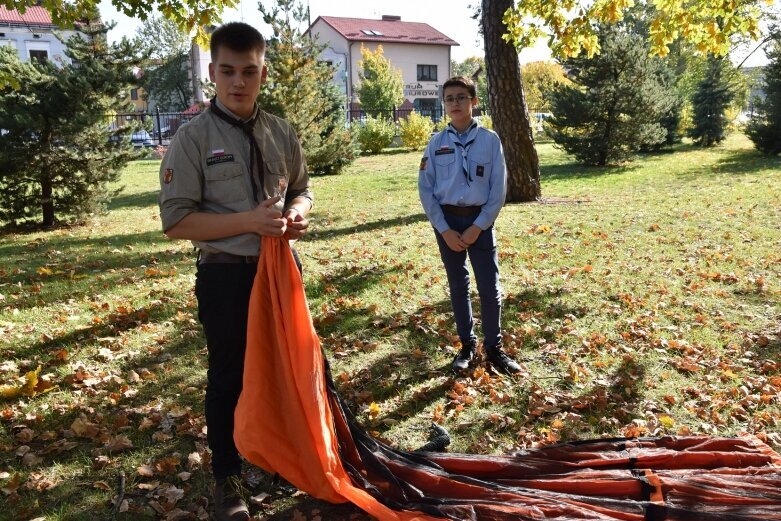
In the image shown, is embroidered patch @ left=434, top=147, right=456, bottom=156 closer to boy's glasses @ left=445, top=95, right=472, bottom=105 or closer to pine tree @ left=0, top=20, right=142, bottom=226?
boy's glasses @ left=445, top=95, right=472, bottom=105

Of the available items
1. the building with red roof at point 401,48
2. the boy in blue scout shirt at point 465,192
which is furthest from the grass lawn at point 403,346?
the building with red roof at point 401,48

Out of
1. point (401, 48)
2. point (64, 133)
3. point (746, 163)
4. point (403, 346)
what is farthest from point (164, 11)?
point (401, 48)

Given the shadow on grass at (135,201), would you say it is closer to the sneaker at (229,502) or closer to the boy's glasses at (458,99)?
the boy's glasses at (458,99)

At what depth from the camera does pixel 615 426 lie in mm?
4148

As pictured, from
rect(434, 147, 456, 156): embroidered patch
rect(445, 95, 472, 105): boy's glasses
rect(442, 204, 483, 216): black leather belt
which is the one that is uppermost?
rect(445, 95, 472, 105): boy's glasses

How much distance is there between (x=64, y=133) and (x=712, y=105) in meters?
25.9

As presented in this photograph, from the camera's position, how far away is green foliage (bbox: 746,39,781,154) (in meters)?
20.5

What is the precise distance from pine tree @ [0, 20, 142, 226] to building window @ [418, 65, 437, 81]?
164 feet

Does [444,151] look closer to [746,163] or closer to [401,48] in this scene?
[746,163]

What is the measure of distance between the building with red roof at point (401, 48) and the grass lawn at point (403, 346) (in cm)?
4803

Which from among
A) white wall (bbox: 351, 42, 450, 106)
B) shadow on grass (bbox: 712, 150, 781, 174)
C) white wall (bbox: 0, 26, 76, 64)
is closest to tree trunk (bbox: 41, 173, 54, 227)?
shadow on grass (bbox: 712, 150, 781, 174)

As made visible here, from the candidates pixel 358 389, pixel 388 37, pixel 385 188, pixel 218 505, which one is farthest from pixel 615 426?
pixel 388 37

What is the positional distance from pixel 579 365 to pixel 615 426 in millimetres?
1002

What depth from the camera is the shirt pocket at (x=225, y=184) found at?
2.87 m
